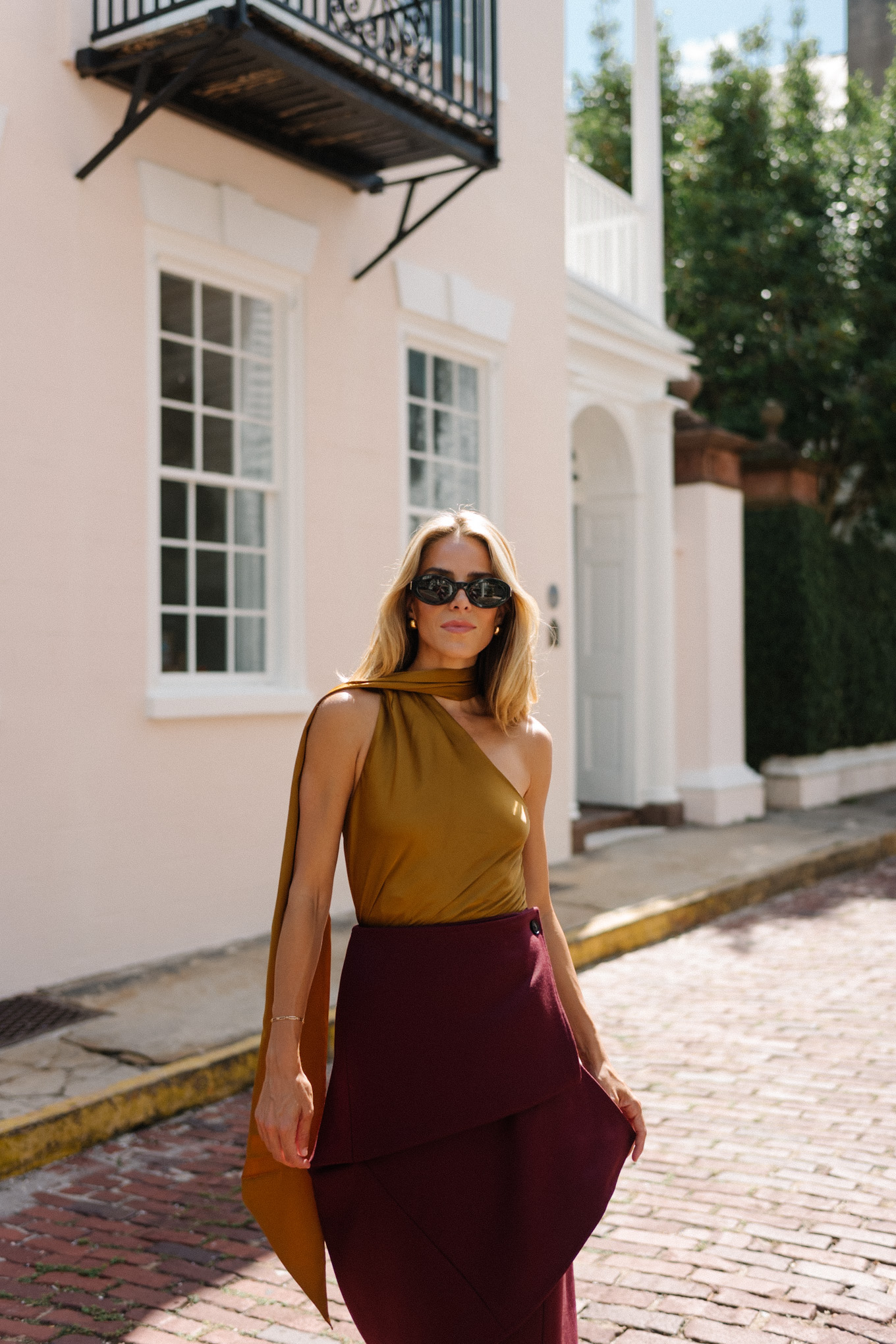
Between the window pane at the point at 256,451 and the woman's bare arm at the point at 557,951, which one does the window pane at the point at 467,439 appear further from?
the woman's bare arm at the point at 557,951

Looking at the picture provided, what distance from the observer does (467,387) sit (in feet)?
29.8

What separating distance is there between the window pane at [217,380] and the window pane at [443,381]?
6.25ft

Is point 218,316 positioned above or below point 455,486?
above

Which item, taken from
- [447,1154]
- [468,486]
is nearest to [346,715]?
[447,1154]

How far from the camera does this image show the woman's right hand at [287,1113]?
7.49 ft

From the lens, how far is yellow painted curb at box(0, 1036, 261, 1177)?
4.31 meters

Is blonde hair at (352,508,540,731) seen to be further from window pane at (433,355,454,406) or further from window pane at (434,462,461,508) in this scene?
window pane at (433,355,454,406)

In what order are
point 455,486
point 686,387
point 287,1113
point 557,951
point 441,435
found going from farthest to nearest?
point 686,387 → point 455,486 → point 441,435 → point 557,951 → point 287,1113

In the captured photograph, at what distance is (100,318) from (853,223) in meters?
10.8

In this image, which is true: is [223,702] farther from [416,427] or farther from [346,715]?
[346,715]

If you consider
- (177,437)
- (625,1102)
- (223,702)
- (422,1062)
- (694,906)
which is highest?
(177,437)

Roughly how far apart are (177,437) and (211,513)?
463 mm

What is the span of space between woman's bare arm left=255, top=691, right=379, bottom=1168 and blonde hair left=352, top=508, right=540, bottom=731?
153mm

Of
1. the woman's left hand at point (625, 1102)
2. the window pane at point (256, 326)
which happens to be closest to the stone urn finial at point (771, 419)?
the window pane at point (256, 326)
